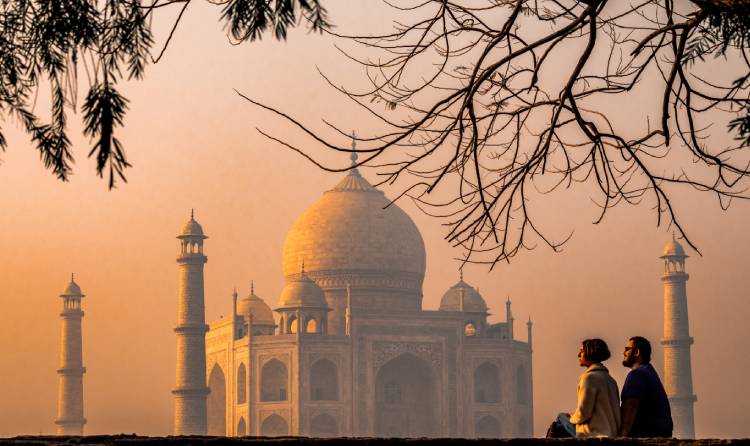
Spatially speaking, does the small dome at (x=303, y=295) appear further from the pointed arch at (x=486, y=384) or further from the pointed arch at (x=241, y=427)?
the pointed arch at (x=486, y=384)

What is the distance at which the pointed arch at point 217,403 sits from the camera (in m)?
46.2

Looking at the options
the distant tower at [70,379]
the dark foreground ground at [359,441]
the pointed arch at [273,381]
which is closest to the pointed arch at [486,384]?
the pointed arch at [273,381]

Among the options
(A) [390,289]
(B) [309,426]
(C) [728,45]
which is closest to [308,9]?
(C) [728,45]

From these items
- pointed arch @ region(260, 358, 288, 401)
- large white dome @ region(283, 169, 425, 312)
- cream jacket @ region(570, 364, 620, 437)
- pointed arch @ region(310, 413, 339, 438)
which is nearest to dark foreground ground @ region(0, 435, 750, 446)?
cream jacket @ region(570, 364, 620, 437)

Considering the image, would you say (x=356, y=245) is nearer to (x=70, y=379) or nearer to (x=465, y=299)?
(x=465, y=299)

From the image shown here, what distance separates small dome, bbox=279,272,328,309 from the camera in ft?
144

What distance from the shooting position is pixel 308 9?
16.2ft

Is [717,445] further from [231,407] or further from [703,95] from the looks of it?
[231,407]

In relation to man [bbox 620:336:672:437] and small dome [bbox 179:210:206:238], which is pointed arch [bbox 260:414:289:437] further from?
man [bbox 620:336:672:437]

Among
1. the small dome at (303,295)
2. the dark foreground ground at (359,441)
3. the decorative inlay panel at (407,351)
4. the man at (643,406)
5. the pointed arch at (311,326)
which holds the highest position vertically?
the small dome at (303,295)

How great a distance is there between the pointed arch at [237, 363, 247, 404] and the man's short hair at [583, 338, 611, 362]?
37.4 meters

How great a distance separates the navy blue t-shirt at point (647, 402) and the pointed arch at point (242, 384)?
3735 centimetres

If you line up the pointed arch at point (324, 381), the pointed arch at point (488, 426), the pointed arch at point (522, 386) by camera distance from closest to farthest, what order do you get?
→ 1. the pointed arch at point (324, 381)
2. the pointed arch at point (488, 426)
3. the pointed arch at point (522, 386)

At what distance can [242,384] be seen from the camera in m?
43.3
